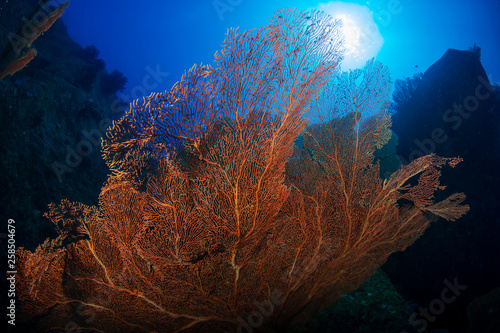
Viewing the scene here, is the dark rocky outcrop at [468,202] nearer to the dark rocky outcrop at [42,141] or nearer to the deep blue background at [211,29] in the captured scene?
the dark rocky outcrop at [42,141]

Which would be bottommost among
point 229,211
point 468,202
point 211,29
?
point 468,202

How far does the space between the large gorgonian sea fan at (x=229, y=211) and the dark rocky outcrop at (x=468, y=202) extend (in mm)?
2716

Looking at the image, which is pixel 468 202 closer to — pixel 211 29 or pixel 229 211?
pixel 229 211

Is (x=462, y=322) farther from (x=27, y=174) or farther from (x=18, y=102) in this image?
(x=18, y=102)

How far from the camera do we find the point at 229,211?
2402mm

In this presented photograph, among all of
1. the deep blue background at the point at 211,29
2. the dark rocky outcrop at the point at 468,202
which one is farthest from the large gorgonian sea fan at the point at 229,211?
the deep blue background at the point at 211,29

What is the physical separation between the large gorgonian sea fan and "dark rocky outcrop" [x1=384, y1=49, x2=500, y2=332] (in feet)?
8.91

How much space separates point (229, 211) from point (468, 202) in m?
6.59

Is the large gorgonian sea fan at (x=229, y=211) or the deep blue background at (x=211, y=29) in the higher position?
the deep blue background at (x=211, y=29)

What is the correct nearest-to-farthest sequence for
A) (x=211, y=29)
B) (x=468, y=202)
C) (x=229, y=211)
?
(x=229, y=211)
(x=468, y=202)
(x=211, y=29)

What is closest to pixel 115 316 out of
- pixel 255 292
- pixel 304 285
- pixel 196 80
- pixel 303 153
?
pixel 255 292

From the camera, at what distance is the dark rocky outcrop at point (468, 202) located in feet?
17.3

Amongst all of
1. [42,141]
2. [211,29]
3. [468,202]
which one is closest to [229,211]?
[468,202]

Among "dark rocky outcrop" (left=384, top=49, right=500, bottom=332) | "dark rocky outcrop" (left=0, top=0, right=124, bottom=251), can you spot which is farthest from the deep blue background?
"dark rocky outcrop" (left=384, top=49, right=500, bottom=332)
